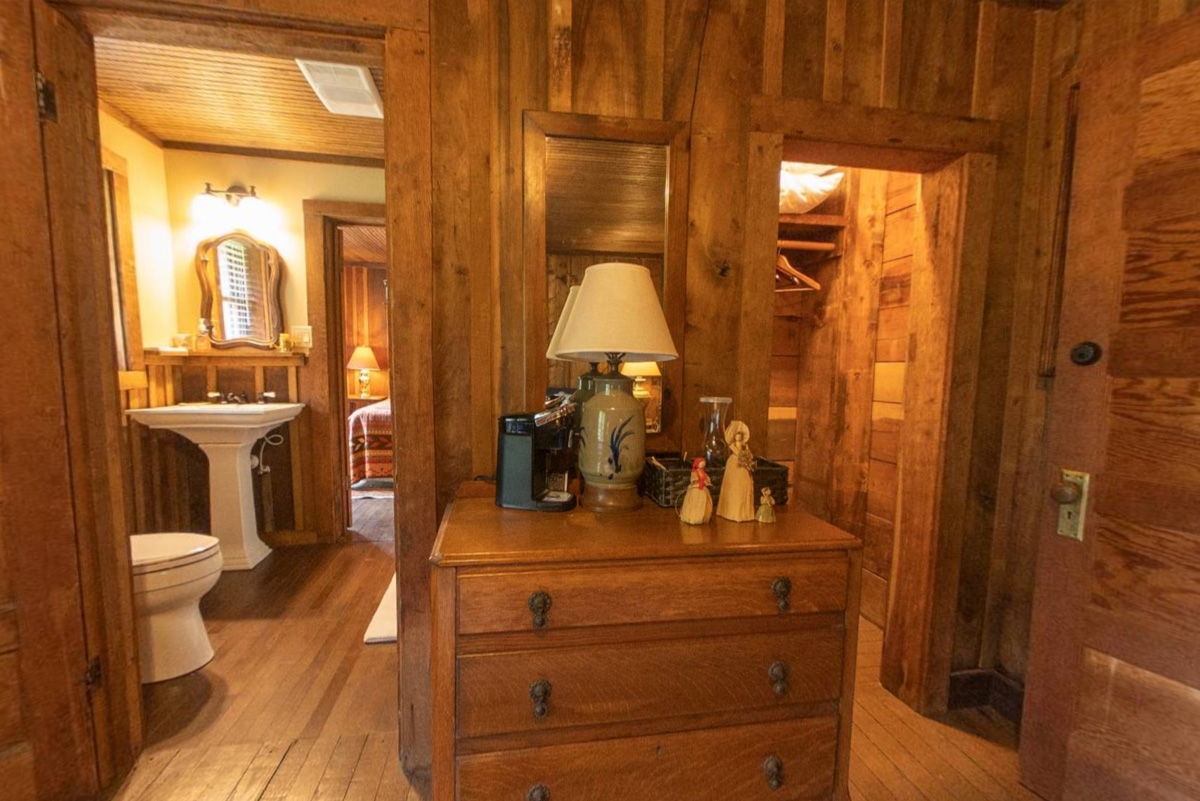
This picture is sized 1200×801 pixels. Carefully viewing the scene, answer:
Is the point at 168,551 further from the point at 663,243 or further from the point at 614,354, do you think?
the point at 663,243

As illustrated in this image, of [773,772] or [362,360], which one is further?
[362,360]

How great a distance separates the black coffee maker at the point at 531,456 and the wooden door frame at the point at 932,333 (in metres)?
0.70

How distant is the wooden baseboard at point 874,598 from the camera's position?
214 cm

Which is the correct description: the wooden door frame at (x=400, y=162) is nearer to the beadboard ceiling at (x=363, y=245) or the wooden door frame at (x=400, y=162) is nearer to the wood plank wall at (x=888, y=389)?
the wood plank wall at (x=888, y=389)

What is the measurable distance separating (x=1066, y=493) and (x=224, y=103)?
12.5ft

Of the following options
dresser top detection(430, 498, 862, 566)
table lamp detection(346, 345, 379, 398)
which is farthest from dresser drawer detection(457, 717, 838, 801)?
table lamp detection(346, 345, 379, 398)

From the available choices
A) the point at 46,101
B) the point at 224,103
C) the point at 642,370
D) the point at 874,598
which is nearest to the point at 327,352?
the point at 224,103

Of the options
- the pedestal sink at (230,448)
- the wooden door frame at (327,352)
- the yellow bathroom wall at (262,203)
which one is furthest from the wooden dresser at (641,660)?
the yellow bathroom wall at (262,203)

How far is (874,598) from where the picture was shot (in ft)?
7.21

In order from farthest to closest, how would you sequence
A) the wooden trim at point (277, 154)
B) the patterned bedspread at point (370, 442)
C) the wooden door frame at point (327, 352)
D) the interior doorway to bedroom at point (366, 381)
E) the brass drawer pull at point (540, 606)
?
the patterned bedspread at point (370, 442) < the interior doorway to bedroom at point (366, 381) < the wooden door frame at point (327, 352) < the wooden trim at point (277, 154) < the brass drawer pull at point (540, 606)

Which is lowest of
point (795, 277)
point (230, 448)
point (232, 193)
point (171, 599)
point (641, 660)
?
point (171, 599)

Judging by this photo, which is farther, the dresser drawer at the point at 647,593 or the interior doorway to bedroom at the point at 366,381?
the interior doorway to bedroom at the point at 366,381

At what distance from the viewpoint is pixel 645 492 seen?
1.24 metres

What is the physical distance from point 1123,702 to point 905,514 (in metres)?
0.67
